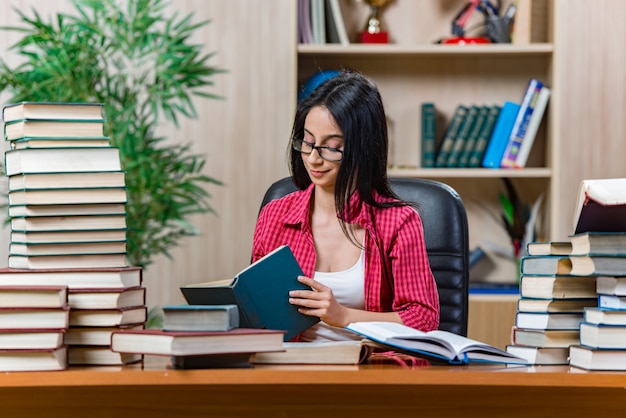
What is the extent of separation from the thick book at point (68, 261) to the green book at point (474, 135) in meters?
2.12

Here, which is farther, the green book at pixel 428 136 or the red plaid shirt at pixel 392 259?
the green book at pixel 428 136

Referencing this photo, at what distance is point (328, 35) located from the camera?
3279 millimetres

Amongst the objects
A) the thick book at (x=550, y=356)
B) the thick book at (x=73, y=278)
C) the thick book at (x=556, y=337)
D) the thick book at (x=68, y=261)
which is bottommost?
the thick book at (x=550, y=356)

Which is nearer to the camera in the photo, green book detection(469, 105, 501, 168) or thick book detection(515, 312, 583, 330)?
thick book detection(515, 312, 583, 330)

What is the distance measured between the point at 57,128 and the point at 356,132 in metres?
0.54

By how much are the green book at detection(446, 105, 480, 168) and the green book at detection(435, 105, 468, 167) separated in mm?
15

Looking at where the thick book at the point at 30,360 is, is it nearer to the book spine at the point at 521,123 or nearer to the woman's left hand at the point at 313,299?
the woman's left hand at the point at 313,299

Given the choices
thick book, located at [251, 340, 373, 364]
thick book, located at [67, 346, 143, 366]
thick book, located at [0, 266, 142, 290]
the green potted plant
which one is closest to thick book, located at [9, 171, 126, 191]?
thick book, located at [0, 266, 142, 290]

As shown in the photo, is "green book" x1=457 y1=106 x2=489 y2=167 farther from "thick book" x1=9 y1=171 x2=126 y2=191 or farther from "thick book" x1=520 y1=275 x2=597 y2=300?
"thick book" x1=9 y1=171 x2=126 y2=191

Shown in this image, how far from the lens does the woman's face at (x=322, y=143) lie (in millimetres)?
1601

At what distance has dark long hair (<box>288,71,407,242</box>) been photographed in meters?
1.63

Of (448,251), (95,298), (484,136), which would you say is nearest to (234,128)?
(484,136)

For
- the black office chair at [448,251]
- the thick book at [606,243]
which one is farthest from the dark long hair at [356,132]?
the thick book at [606,243]

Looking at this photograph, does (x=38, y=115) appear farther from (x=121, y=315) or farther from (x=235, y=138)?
(x=235, y=138)
